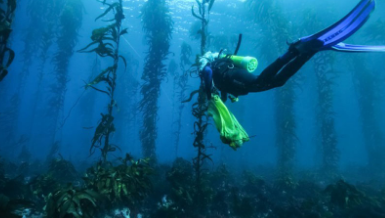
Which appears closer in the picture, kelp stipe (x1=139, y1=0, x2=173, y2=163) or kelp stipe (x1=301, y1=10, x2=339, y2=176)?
kelp stipe (x1=139, y1=0, x2=173, y2=163)

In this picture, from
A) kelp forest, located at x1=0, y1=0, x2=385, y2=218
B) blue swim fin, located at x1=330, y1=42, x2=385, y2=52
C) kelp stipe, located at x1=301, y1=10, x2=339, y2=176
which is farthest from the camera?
kelp stipe, located at x1=301, y1=10, x2=339, y2=176

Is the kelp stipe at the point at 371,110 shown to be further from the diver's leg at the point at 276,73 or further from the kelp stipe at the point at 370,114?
the diver's leg at the point at 276,73

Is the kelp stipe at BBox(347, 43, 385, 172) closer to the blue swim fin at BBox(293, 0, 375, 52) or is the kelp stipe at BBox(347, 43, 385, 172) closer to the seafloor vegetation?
the seafloor vegetation

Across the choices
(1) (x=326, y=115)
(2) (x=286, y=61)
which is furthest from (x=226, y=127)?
(1) (x=326, y=115)

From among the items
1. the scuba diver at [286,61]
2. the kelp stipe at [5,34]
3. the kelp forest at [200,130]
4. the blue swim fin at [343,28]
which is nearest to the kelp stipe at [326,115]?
the kelp forest at [200,130]

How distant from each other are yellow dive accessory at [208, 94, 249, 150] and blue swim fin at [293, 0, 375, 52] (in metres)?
1.67

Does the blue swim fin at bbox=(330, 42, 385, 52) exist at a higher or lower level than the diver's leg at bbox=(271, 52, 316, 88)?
higher

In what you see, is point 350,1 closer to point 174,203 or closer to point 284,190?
point 284,190

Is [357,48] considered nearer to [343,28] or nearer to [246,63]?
[343,28]

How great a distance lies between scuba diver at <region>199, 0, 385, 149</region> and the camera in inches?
113

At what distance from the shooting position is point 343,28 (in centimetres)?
288

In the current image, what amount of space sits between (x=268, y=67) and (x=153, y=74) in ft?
33.0

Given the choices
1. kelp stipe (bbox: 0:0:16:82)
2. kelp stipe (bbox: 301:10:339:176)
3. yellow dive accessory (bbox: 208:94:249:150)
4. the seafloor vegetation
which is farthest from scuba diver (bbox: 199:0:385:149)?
kelp stipe (bbox: 301:10:339:176)

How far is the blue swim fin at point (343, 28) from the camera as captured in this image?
9.20ft
